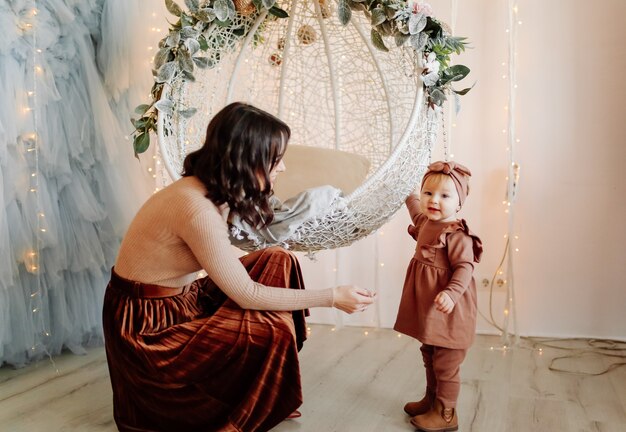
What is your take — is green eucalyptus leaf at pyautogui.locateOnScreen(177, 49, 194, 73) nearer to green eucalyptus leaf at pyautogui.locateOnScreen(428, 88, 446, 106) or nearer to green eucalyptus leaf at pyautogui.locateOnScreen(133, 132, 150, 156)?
green eucalyptus leaf at pyautogui.locateOnScreen(133, 132, 150, 156)

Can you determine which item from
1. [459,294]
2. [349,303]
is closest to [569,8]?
[459,294]

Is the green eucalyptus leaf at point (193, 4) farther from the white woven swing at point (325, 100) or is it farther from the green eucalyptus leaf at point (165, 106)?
the green eucalyptus leaf at point (165, 106)

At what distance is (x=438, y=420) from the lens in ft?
5.54

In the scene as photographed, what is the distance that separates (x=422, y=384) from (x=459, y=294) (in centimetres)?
54

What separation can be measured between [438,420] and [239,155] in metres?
0.88

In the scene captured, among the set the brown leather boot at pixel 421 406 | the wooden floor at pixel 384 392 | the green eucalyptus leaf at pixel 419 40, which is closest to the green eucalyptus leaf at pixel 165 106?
the green eucalyptus leaf at pixel 419 40

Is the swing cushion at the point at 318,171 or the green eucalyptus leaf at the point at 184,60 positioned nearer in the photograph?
the green eucalyptus leaf at the point at 184,60

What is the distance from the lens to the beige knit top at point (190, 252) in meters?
1.47

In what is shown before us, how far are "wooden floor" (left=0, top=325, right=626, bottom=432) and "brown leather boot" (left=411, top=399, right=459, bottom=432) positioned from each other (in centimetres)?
3

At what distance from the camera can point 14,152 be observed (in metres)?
2.05

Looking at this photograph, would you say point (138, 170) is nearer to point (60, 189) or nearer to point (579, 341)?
point (60, 189)

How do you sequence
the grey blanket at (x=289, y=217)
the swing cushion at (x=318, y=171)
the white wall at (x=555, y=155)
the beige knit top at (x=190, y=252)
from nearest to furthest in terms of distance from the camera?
the beige knit top at (x=190, y=252) < the grey blanket at (x=289, y=217) < the swing cushion at (x=318, y=171) < the white wall at (x=555, y=155)

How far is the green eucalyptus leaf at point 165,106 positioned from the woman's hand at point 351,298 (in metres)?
0.90

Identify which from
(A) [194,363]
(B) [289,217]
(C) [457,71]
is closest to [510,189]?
(C) [457,71]
